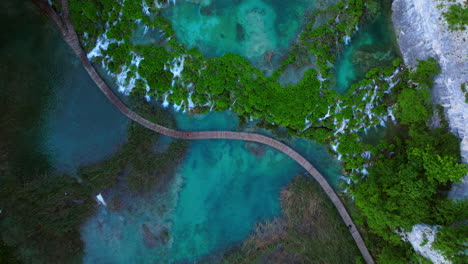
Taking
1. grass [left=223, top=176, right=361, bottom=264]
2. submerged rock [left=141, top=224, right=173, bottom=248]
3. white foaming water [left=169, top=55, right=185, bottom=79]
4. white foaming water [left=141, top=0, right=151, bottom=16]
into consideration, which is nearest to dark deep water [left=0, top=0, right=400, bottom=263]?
submerged rock [left=141, top=224, right=173, bottom=248]

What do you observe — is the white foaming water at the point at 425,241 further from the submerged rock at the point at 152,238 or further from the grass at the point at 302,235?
the submerged rock at the point at 152,238

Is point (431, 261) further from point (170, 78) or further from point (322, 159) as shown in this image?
point (170, 78)

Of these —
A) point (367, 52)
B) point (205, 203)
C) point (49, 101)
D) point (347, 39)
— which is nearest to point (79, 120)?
point (49, 101)

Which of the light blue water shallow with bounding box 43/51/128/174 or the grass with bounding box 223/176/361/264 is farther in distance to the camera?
the light blue water shallow with bounding box 43/51/128/174

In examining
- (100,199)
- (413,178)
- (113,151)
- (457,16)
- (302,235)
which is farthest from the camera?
(113,151)

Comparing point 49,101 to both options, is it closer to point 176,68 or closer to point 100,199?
point 100,199

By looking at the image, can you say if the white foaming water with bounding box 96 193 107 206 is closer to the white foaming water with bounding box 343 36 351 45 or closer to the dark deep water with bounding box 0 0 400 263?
the dark deep water with bounding box 0 0 400 263
